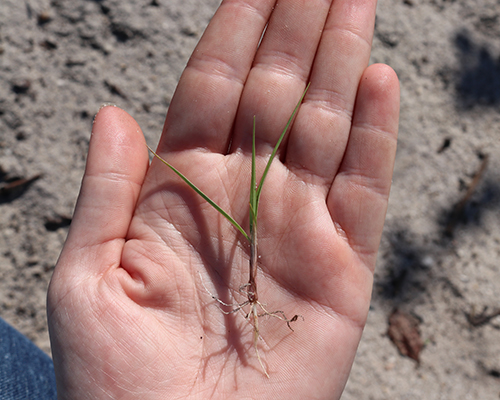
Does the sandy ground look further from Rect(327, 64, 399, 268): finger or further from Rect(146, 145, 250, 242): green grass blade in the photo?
Rect(146, 145, 250, 242): green grass blade

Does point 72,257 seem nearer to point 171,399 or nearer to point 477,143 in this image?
point 171,399

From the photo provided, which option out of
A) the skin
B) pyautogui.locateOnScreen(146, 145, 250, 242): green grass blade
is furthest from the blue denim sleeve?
pyautogui.locateOnScreen(146, 145, 250, 242): green grass blade

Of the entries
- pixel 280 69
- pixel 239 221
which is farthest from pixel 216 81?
pixel 239 221

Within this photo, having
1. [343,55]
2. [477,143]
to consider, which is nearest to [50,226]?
[343,55]

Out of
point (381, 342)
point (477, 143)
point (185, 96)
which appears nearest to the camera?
point (185, 96)

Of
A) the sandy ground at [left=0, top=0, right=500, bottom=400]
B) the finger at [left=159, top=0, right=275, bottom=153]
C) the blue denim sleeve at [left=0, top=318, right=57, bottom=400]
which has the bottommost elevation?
the blue denim sleeve at [left=0, top=318, right=57, bottom=400]

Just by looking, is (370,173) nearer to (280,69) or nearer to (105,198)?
(280,69)

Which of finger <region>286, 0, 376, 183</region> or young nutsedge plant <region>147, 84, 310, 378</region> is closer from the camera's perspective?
young nutsedge plant <region>147, 84, 310, 378</region>
